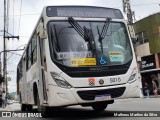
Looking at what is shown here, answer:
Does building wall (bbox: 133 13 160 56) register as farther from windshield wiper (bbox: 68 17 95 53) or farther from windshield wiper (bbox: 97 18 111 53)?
windshield wiper (bbox: 68 17 95 53)

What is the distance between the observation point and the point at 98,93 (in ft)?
32.8

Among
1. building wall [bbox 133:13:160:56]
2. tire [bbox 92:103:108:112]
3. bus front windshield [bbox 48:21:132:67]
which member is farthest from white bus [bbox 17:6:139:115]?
building wall [bbox 133:13:160:56]

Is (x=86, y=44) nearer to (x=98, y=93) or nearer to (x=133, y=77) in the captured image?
(x=98, y=93)

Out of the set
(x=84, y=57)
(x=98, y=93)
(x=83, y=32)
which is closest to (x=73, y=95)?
(x=98, y=93)

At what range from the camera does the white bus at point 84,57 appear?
32.4ft

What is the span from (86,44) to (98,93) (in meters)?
1.42

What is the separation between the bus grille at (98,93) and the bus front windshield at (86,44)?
735 mm

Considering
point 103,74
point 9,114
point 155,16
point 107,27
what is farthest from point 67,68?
point 155,16

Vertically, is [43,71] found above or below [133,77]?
above

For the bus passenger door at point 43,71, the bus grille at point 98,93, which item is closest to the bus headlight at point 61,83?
the bus grille at point 98,93

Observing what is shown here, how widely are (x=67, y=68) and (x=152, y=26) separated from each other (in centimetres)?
2946

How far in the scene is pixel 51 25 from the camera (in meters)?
10.5

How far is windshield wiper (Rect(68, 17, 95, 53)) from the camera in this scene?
34.0 feet

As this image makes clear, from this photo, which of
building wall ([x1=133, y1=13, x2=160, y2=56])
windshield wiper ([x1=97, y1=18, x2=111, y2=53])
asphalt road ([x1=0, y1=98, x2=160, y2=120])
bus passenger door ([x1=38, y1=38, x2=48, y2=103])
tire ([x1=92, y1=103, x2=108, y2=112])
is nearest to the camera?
windshield wiper ([x1=97, y1=18, x2=111, y2=53])
